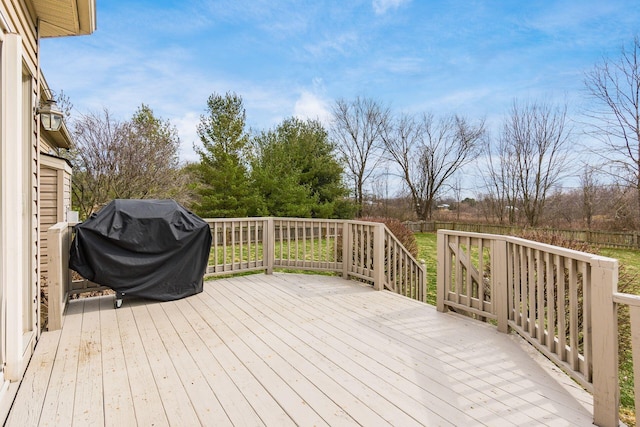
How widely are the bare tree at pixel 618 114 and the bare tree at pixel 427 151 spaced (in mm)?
8058

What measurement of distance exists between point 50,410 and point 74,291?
95.6 inches

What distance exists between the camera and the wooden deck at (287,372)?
72.6 inches

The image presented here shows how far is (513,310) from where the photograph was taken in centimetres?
304

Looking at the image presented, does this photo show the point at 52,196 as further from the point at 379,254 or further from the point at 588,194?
the point at 588,194

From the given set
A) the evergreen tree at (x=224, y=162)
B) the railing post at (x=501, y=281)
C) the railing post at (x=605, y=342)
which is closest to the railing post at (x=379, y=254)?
the railing post at (x=501, y=281)

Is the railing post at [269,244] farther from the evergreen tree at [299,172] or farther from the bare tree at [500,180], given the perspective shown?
the bare tree at [500,180]

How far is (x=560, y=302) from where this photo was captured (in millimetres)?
2174

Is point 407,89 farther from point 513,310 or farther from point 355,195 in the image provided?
point 513,310

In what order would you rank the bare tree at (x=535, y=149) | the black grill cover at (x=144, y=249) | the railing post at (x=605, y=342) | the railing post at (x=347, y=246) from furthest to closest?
1. the bare tree at (x=535, y=149)
2. the railing post at (x=347, y=246)
3. the black grill cover at (x=144, y=249)
4. the railing post at (x=605, y=342)

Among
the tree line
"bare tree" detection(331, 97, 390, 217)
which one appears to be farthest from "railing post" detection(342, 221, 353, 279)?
"bare tree" detection(331, 97, 390, 217)

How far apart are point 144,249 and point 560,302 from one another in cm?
401

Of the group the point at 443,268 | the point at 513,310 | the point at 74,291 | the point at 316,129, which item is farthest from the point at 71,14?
the point at 316,129

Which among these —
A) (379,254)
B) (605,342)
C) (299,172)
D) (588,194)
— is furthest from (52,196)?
(588,194)

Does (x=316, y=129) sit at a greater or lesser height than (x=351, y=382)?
greater
